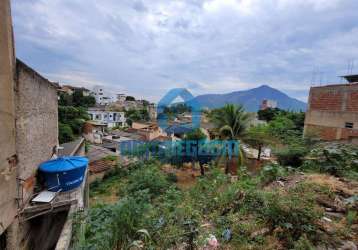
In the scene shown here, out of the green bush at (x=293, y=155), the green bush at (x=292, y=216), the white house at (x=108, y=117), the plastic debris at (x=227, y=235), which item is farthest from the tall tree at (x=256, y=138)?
the white house at (x=108, y=117)

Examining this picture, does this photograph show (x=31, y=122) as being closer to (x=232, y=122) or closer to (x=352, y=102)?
(x=232, y=122)

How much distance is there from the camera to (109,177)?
12.0 m

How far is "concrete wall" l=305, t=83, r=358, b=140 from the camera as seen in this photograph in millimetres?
9713

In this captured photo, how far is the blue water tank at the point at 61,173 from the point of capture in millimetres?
4336

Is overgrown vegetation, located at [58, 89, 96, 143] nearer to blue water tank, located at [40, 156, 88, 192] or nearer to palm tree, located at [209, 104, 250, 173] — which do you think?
blue water tank, located at [40, 156, 88, 192]

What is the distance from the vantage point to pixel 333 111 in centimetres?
1052

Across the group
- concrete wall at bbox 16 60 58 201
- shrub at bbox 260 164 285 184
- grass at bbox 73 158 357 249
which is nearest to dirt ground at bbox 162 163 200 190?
shrub at bbox 260 164 285 184

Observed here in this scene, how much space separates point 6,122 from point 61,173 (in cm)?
179

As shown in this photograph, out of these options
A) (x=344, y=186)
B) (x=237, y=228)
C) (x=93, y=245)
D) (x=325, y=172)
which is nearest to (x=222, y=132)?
Answer: (x=325, y=172)

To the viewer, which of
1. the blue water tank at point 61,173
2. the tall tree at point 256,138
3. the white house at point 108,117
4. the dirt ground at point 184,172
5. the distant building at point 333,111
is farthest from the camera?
the white house at point 108,117

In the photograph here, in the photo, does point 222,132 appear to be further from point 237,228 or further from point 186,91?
point 186,91

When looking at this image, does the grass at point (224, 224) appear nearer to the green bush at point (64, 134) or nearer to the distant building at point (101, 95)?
the green bush at point (64, 134)

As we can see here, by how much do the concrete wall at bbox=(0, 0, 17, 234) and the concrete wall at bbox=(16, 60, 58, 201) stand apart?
30cm

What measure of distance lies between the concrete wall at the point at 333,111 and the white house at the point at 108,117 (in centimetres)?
3040
